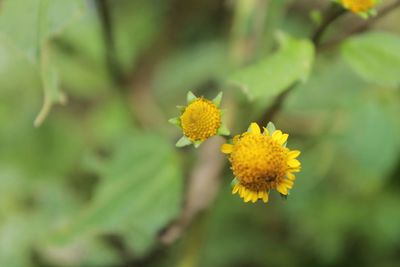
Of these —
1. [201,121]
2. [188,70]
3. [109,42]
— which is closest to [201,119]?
[201,121]

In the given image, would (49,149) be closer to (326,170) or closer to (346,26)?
(326,170)

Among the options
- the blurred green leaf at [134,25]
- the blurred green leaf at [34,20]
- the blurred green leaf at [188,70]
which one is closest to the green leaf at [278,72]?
the blurred green leaf at [34,20]

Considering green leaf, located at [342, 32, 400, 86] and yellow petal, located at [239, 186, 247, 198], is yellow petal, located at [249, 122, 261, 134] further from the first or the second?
green leaf, located at [342, 32, 400, 86]

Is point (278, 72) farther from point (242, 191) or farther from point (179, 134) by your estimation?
point (179, 134)

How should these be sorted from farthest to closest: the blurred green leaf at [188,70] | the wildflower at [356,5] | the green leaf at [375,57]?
the blurred green leaf at [188,70], the green leaf at [375,57], the wildflower at [356,5]

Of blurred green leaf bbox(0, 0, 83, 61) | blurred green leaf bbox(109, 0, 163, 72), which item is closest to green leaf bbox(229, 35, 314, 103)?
blurred green leaf bbox(0, 0, 83, 61)

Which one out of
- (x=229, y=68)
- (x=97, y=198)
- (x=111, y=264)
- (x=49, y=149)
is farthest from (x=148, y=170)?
(x=49, y=149)

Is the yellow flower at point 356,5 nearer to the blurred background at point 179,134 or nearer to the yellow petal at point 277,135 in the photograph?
the blurred background at point 179,134
